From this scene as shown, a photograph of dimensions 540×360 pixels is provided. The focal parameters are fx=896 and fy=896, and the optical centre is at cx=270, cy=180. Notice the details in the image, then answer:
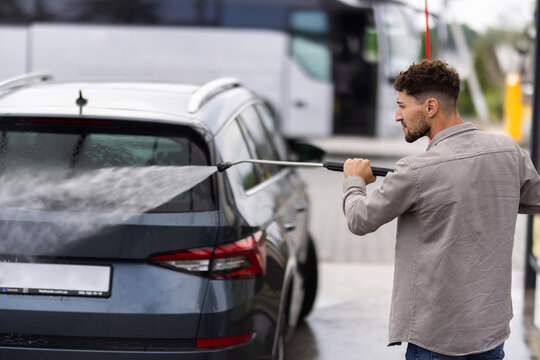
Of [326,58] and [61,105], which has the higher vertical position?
[326,58]

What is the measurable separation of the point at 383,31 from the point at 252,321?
16199mm

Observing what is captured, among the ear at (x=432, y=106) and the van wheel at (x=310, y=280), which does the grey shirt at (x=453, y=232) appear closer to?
the ear at (x=432, y=106)

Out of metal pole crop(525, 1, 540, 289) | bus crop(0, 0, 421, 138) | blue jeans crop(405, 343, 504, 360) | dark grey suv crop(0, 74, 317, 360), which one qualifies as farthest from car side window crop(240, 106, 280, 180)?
bus crop(0, 0, 421, 138)

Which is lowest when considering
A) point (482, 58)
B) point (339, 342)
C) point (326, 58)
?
point (339, 342)

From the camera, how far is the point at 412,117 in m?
2.78

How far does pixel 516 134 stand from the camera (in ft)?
71.8

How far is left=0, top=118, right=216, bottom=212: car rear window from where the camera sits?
3545mm

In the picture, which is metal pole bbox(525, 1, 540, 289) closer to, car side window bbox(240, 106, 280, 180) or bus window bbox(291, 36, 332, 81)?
car side window bbox(240, 106, 280, 180)

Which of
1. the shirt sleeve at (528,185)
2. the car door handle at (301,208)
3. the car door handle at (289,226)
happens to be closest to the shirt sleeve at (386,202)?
the shirt sleeve at (528,185)

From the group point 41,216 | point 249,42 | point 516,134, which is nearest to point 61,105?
point 41,216

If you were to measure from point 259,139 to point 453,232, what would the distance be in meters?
2.29

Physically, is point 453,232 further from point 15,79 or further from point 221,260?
point 15,79

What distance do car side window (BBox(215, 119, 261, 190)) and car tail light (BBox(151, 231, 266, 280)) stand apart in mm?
329

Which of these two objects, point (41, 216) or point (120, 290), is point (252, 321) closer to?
point (120, 290)
